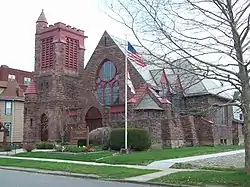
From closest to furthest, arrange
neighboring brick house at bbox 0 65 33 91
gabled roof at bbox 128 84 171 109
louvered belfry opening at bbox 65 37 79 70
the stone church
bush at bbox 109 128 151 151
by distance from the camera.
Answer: bush at bbox 109 128 151 151, the stone church, gabled roof at bbox 128 84 171 109, louvered belfry opening at bbox 65 37 79 70, neighboring brick house at bbox 0 65 33 91

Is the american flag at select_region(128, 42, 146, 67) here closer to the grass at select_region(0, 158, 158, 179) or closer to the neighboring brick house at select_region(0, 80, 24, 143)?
the grass at select_region(0, 158, 158, 179)

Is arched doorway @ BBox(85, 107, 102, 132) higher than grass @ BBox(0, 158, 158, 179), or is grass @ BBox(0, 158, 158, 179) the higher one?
arched doorway @ BBox(85, 107, 102, 132)

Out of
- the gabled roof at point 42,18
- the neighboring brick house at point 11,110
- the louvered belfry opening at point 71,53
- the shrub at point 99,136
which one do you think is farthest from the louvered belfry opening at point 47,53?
the shrub at point 99,136

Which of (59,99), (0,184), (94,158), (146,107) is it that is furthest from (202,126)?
(0,184)

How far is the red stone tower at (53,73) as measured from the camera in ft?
148

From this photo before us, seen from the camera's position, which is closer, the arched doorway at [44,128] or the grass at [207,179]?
the grass at [207,179]

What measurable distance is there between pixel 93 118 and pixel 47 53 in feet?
41.8

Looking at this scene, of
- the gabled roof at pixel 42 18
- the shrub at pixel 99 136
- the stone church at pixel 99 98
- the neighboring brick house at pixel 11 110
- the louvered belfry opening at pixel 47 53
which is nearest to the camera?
the shrub at pixel 99 136

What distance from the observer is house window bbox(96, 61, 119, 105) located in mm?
41969

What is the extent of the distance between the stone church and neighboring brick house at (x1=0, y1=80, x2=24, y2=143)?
7.65 meters

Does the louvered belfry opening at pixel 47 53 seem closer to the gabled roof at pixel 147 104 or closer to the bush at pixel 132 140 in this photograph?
the gabled roof at pixel 147 104

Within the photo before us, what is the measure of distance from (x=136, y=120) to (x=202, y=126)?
9.36 metres

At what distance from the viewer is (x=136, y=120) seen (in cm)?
3588

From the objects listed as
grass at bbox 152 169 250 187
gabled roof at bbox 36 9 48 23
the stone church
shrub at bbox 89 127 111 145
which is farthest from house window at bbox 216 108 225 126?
grass at bbox 152 169 250 187
